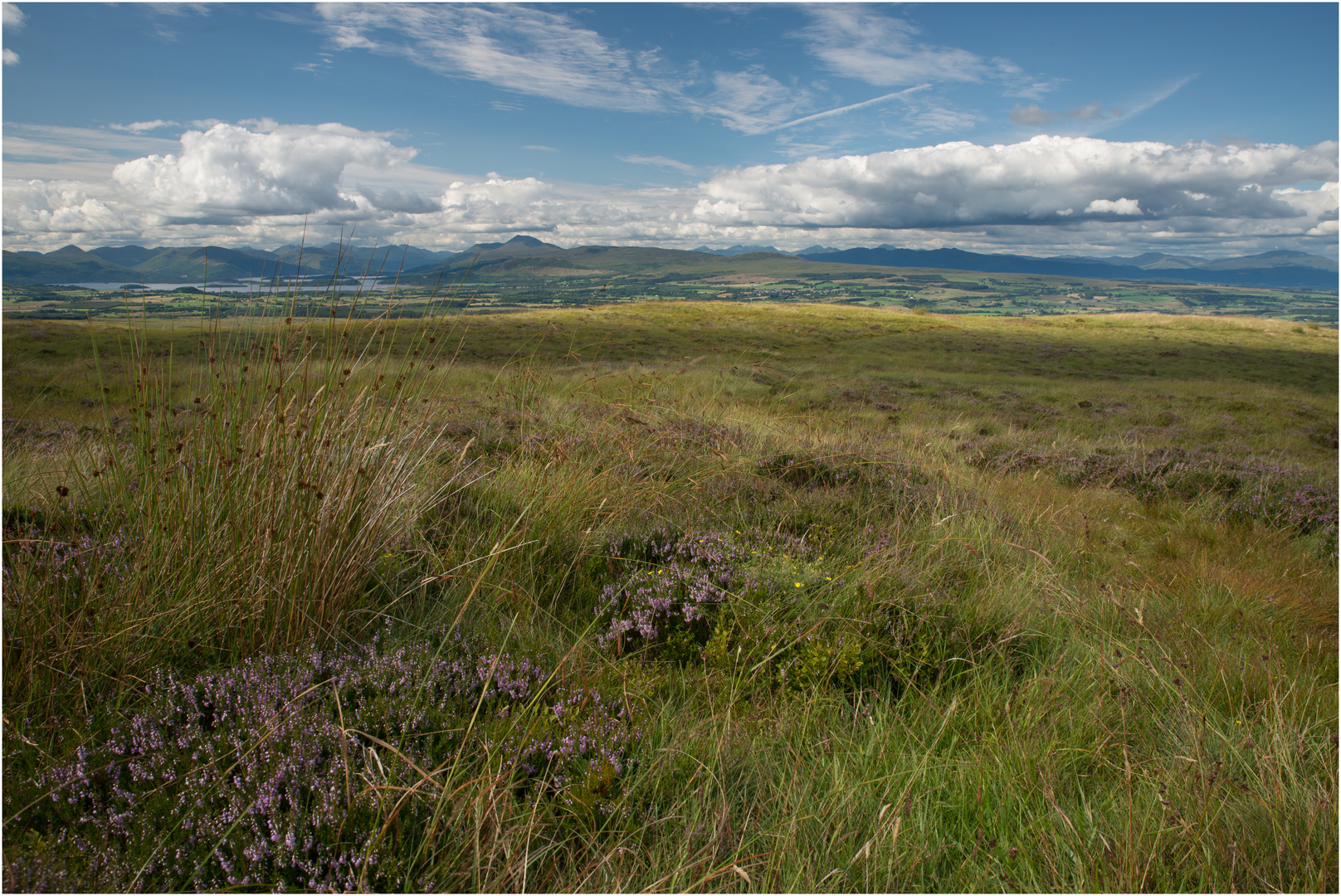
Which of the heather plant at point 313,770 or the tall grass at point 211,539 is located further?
the tall grass at point 211,539

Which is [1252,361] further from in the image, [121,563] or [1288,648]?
[121,563]

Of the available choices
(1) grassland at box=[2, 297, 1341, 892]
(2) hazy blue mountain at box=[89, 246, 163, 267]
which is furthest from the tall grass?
(2) hazy blue mountain at box=[89, 246, 163, 267]

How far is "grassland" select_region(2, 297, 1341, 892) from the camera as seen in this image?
174 centimetres

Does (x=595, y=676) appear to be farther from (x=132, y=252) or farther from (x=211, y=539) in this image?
(x=132, y=252)

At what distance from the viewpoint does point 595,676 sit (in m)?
2.50

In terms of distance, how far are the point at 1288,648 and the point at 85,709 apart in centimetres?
545

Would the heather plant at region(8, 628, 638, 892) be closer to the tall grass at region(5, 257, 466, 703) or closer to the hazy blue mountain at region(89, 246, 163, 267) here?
the tall grass at region(5, 257, 466, 703)

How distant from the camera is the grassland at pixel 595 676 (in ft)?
5.70

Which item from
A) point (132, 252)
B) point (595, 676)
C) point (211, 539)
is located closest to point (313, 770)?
point (595, 676)

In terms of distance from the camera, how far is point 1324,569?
186 inches

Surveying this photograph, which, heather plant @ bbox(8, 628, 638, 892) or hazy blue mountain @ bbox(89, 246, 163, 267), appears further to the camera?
hazy blue mountain @ bbox(89, 246, 163, 267)

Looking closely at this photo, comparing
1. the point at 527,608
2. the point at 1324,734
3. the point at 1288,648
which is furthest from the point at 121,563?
the point at 1288,648

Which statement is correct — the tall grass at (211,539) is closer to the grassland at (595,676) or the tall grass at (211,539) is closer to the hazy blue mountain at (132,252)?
the grassland at (595,676)

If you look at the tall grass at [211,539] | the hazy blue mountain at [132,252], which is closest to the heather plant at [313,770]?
the tall grass at [211,539]
